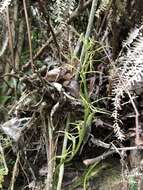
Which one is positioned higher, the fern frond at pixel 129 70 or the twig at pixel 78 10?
the twig at pixel 78 10

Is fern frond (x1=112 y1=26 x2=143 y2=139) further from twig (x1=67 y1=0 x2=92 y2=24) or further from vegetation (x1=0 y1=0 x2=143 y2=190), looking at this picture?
twig (x1=67 y1=0 x2=92 y2=24)

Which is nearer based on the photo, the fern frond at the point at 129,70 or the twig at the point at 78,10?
the fern frond at the point at 129,70

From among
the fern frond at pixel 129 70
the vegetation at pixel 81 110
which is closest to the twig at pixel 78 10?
the vegetation at pixel 81 110

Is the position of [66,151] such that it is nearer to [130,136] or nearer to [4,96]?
[130,136]

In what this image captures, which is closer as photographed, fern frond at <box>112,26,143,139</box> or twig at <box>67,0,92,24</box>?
fern frond at <box>112,26,143,139</box>

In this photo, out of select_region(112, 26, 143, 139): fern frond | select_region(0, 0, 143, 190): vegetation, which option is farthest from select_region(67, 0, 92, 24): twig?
select_region(112, 26, 143, 139): fern frond

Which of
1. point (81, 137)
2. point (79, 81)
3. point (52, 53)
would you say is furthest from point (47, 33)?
point (81, 137)

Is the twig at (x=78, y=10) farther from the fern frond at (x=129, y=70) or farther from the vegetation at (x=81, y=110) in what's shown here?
the fern frond at (x=129, y=70)

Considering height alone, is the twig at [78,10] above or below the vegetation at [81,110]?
above
